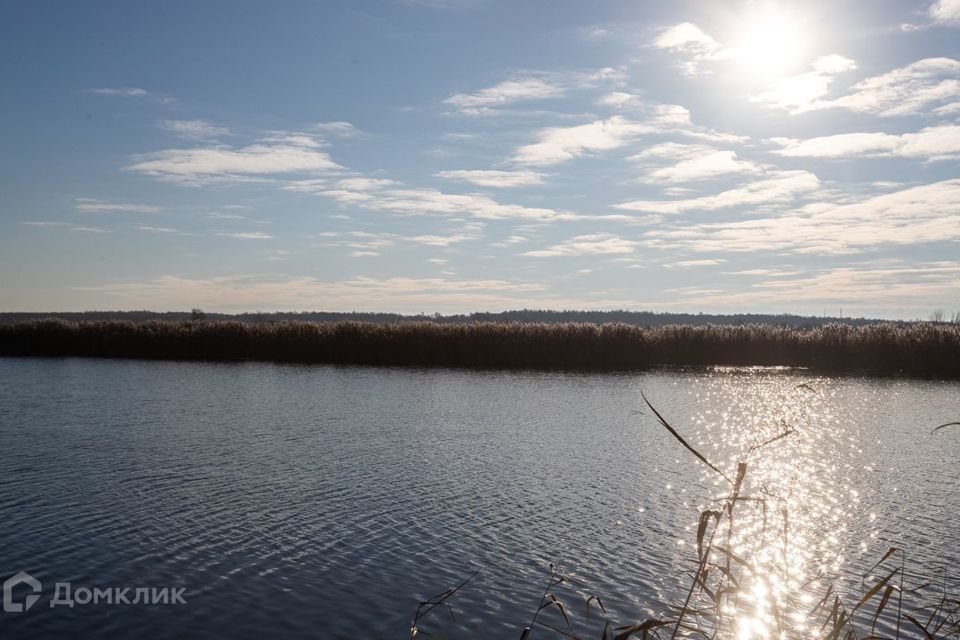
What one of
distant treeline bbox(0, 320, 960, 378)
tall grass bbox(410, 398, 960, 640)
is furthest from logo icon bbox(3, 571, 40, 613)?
distant treeline bbox(0, 320, 960, 378)

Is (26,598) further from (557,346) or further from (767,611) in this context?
(557,346)

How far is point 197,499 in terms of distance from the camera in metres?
17.8

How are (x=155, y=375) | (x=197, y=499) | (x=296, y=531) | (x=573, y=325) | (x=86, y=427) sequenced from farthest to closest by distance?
(x=573, y=325) → (x=155, y=375) → (x=86, y=427) → (x=197, y=499) → (x=296, y=531)

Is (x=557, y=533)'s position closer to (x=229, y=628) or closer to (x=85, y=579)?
(x=229, y=628)

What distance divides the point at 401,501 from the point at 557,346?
43120 millimetres

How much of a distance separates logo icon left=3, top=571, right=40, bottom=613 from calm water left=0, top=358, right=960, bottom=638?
0.47 feet

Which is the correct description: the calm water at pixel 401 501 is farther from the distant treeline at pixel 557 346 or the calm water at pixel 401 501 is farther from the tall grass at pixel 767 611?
the distant treeline at pixel 557 346

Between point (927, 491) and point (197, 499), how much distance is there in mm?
17398

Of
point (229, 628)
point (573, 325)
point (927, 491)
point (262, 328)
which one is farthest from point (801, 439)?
point (262, 328)

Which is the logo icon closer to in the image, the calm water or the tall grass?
the calm water

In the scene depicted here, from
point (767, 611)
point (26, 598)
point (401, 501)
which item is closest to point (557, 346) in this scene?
point (401, 501)

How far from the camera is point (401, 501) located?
1803 centimetres

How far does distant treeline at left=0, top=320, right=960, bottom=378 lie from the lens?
5691 cm

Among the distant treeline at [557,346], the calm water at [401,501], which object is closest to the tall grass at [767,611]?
the calm water at [401,501]
